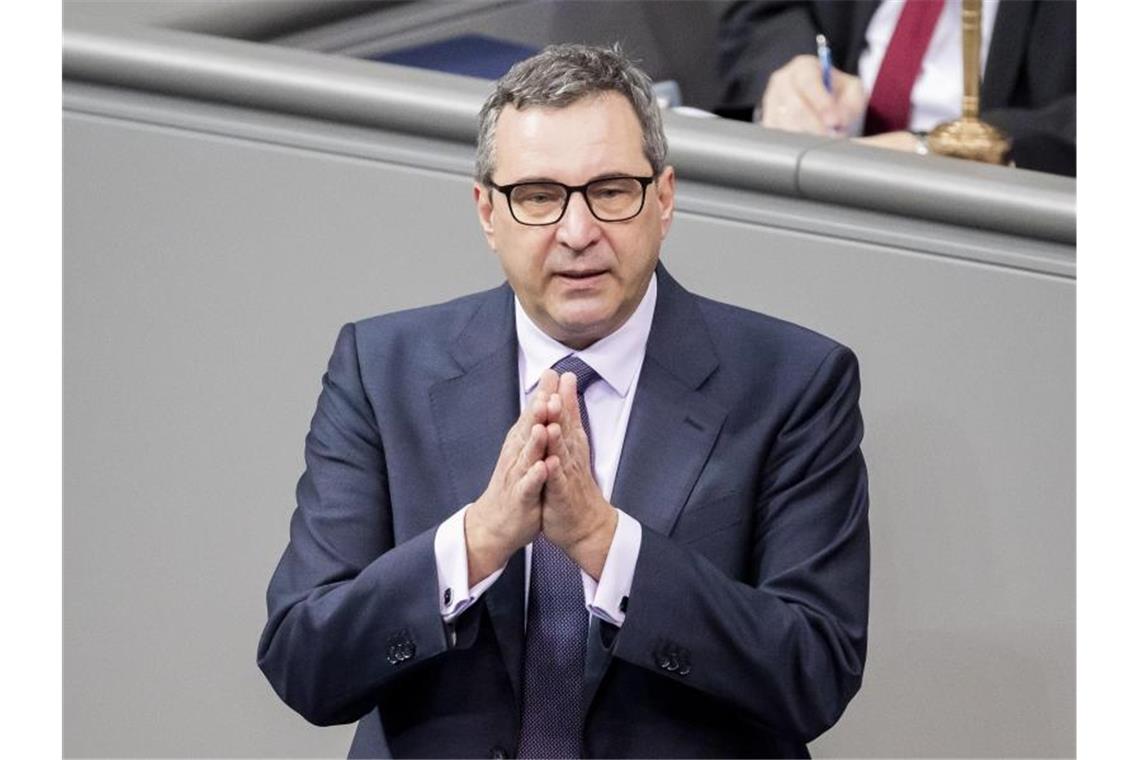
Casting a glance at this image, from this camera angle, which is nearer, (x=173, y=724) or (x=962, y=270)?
(x=962, y=270)

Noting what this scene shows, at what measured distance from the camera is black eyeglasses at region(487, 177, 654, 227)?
2158 millimetres

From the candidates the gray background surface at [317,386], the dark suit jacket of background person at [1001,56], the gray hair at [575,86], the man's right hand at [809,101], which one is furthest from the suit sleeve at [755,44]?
the gray hair at [575,86]

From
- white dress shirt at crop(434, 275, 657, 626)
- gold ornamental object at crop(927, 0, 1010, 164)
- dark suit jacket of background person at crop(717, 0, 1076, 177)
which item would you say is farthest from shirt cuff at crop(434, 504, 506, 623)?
dark suit jacket of background person at crop(717, 0, 1076, 177)

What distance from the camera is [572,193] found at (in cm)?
215

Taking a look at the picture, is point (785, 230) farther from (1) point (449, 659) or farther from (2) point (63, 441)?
(2) point (63, 441)

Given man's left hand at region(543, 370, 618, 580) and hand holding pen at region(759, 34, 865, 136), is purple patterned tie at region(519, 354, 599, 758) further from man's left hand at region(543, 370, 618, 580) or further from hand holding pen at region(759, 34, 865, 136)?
hand holding pen at region(759, 34, 865, 136)

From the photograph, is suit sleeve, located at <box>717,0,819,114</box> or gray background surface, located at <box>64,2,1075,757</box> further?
suit sleeve, located at <box>717,0,819,114</box>

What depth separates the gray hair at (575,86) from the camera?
7.07ft

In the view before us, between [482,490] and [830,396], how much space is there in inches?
13.4

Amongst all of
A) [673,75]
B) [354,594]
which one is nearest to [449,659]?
[354,594]

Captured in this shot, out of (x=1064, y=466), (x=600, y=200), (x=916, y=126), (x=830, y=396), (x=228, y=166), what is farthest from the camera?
(x=916, y=126)

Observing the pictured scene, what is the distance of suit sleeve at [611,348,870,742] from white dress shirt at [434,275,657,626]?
0.02m

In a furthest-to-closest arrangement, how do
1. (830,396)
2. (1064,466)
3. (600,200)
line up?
1. (1064,466)
2. (830,396)
3. (600,200)

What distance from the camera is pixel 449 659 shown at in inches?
89.1
